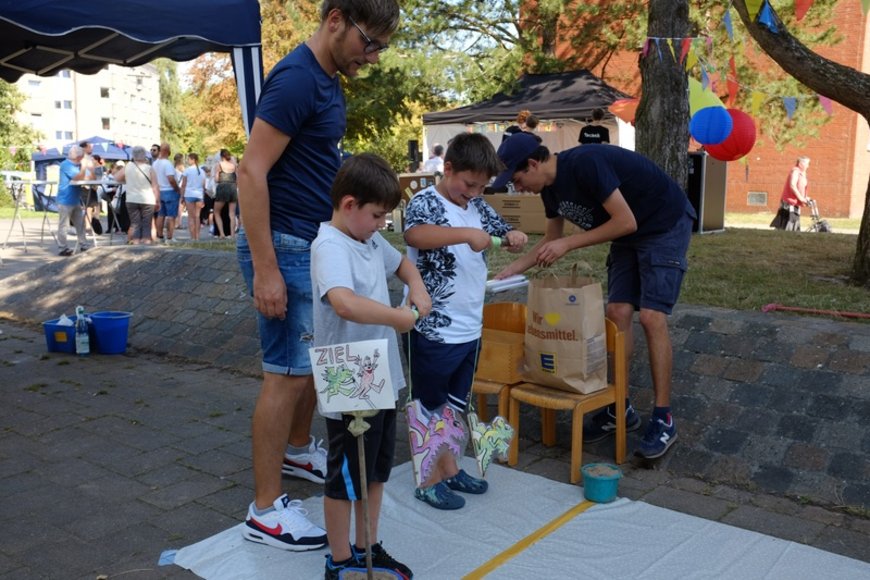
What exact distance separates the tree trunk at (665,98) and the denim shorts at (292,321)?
6484 mm

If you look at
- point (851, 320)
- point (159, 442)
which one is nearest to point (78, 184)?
point (159, 442)

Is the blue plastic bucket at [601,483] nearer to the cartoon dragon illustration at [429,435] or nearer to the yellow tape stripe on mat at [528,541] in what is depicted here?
the yellow tape stripe on mat at [528,541]

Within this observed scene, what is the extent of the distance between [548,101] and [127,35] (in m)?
10.6

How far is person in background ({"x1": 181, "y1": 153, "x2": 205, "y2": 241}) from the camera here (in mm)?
13781

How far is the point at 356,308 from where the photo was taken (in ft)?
7.80

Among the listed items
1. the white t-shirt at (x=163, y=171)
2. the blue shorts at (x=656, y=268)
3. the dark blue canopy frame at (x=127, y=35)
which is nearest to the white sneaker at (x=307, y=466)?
the blue shorts at (x=656, y=268)

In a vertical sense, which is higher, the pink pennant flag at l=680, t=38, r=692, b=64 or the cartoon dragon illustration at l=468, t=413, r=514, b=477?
the pink pennant flag at l=680, t=38, r=692, b=64

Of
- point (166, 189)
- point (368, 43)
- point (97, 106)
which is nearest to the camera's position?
point (368, 43)

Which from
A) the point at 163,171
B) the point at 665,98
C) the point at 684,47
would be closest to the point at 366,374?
the point at 684,47

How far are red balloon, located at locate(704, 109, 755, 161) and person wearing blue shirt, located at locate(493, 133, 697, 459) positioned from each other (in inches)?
237

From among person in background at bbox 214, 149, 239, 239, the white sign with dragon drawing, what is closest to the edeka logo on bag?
the white sign with dragon drawing

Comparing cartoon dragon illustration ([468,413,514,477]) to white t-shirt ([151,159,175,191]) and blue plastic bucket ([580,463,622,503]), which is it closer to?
blue plastic bucket ([580,463,622,503])

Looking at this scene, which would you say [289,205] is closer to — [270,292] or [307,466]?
[270,292]

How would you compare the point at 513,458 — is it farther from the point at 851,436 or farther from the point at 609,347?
the point at 851,436
